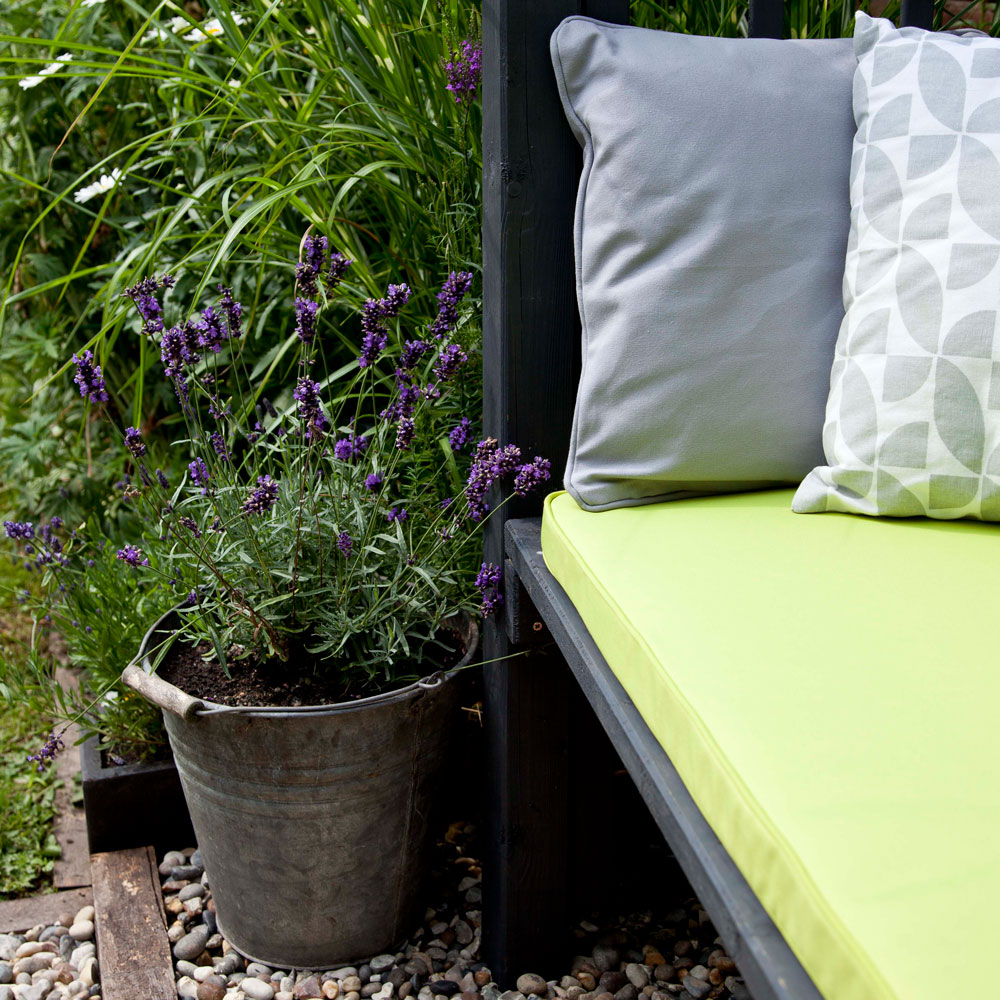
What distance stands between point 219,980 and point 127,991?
13 cm

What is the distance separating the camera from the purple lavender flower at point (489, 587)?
4.35 feet

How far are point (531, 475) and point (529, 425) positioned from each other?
0.28ft

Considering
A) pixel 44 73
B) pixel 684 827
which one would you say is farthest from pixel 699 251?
pixel 44 73

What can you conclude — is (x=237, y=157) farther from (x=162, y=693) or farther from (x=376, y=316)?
(x=162, y=693)

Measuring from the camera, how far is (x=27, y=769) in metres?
1.91

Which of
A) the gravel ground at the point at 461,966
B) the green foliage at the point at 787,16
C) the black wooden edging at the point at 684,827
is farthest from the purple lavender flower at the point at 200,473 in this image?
the green foliage at the point at 787,16

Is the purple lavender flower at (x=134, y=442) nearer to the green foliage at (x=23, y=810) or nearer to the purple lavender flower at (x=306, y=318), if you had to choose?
the purple lavender flower at (x=306, y=318)

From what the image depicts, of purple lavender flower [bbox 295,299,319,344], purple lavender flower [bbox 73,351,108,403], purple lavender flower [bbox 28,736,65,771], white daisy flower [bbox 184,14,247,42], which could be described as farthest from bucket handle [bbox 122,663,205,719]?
white daisy flower [bbox 184,14,247,42]

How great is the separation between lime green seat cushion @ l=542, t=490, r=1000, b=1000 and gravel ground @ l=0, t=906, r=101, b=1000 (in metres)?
0.97

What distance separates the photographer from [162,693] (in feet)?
4.23

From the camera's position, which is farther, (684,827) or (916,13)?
(916,13)

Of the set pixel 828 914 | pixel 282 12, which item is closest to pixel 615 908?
pixel 828 914

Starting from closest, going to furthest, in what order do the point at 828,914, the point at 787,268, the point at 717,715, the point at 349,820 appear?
the point at 828,914
the point at 717,715
the point at 787,268
the point at 349,820

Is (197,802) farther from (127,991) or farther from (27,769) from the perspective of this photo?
(27,769)
